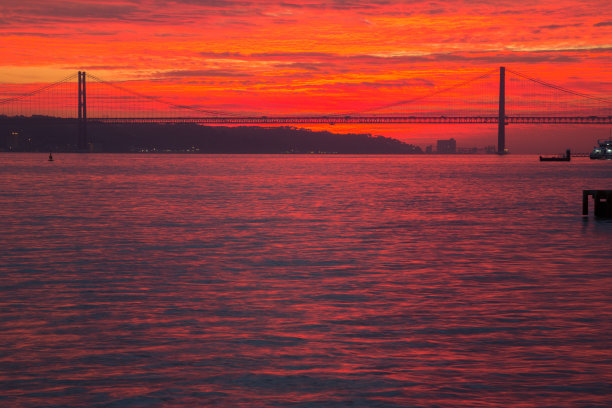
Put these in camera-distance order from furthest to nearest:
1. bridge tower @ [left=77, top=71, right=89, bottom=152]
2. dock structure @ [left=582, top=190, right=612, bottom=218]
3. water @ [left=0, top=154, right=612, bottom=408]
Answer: bridge tower @ [left=77, top=71, right=89, bottom=152] → dock structure @ [left=582, top=190, right=612, bottom=218] → water @ [left=0, top=154, right=612, bottom=408]

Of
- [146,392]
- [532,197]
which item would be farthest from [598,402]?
[532,197]

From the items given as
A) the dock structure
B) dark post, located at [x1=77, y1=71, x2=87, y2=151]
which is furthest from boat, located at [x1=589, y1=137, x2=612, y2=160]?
the dock structure

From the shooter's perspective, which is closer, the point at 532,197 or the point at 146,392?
the point at 146,392

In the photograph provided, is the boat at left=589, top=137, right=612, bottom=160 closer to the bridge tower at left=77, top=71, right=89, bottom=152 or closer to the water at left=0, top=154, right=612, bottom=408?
the bridge tower at left=77, top=71, right=89, bottom=152

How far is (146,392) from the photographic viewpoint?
25.2 ft

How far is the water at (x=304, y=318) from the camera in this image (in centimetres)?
783

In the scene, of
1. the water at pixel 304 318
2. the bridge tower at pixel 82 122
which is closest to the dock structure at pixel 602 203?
the water at pixel 304 318

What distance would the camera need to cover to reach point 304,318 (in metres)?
11.4

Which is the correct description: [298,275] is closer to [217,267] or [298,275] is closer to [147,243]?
[217,267]

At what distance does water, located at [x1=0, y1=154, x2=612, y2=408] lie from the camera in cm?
783

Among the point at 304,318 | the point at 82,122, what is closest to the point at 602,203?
the point at 304,318

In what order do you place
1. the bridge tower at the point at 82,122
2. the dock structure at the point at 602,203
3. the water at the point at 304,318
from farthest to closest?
the bridge tower at the point at 82,122, the dock structure at the point at 602,203, the water at the point at 304,318

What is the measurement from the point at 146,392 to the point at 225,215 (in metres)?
24.5

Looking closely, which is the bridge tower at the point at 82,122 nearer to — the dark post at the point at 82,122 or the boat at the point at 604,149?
the dark post at the point at 82,122
